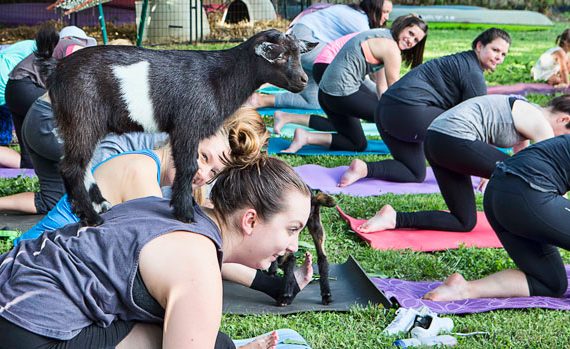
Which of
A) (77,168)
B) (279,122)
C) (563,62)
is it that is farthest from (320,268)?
(563,62)

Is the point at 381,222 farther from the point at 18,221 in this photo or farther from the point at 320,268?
the point at 18,221

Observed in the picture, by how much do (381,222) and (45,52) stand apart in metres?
3.22

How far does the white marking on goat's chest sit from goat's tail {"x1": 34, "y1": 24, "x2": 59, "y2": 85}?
249mm

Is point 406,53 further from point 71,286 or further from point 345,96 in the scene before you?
point 71,286

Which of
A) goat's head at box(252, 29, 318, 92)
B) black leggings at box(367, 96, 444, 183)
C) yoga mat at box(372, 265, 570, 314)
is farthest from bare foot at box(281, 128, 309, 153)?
goat's head at box(252, 29, 318, 92)

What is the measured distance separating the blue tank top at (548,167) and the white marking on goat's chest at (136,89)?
7.54ft

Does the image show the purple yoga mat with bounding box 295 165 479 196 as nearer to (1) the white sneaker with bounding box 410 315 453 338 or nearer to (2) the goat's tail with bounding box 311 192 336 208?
(2) the goat's tail with bounding box 311 192 336 208

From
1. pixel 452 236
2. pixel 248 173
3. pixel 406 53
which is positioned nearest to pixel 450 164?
pixel 452 236

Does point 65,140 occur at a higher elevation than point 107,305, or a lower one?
higher

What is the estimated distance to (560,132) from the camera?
4.84 m

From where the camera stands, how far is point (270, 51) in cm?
279

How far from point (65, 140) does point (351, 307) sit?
6.49ft

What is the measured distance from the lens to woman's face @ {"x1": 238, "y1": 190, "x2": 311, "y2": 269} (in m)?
2.31

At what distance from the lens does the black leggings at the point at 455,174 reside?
17.0 feet
